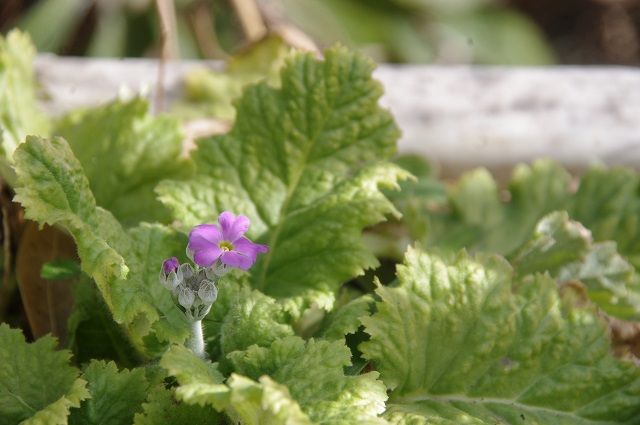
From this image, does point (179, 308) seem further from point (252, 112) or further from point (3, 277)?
point (3, 277)

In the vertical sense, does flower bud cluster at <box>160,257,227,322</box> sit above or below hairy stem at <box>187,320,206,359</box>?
above

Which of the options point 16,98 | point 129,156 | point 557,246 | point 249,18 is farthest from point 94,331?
point 249,18

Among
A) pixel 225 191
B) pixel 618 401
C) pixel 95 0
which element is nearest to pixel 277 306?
pixel 225 191

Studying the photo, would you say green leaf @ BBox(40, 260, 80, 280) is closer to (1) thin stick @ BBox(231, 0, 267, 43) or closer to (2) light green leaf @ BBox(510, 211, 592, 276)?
(2) light green leaf @ BBox(510, 211, 592, 276)

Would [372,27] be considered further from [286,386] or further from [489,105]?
[286,386]

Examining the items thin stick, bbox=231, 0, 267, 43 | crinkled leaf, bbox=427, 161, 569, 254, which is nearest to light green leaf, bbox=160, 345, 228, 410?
crinkled leaf, bbox=427, 161, 569, 254

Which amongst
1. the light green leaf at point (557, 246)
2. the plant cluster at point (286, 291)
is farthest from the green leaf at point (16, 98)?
the light green leaf at point (557, 246)
